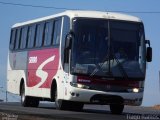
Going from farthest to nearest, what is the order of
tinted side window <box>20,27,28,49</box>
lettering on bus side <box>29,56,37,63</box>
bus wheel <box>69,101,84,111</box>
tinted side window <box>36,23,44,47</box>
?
tinted side window <box>20,27,28,49</box>
lettering on bus side <box>29,56,37,63</box>
tinted side window <box>36,23,44,47</box>
bus wheel <box>69,101,84,111</box>

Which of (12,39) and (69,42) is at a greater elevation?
(12,39)

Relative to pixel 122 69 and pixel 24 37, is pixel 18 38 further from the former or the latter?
pixel 122 69

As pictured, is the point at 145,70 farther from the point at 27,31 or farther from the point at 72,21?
the point at 27,31

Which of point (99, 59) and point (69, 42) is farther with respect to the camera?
point (99, 59)

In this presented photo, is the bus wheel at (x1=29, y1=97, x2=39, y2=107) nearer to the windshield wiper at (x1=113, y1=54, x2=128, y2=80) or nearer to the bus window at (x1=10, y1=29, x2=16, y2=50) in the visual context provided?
the bus window at (x1=10, y1=29, x2=16, y2=50)

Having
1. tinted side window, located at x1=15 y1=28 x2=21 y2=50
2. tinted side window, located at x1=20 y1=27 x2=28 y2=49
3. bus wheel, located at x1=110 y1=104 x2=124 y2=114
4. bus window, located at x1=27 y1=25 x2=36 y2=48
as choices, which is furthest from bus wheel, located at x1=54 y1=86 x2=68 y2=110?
tinted side window, located at x1=15 y1=28 x2=21 y2=50

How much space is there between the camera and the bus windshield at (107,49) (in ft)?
79.6

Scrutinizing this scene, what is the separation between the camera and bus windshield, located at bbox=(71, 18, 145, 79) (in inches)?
955

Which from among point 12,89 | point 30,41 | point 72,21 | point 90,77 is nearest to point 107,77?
point 90,77

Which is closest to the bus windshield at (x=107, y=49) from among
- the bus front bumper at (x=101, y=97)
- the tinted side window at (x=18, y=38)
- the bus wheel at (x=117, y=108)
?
the bus front bumper at (x=101, y=97)

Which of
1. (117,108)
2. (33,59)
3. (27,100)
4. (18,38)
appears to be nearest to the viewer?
(117,108)

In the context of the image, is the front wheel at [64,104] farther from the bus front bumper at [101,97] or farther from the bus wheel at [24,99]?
the bus wheel at [24,99]

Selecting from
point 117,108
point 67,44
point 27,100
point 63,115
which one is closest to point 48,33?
point 67,44

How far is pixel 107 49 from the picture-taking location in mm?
24469
